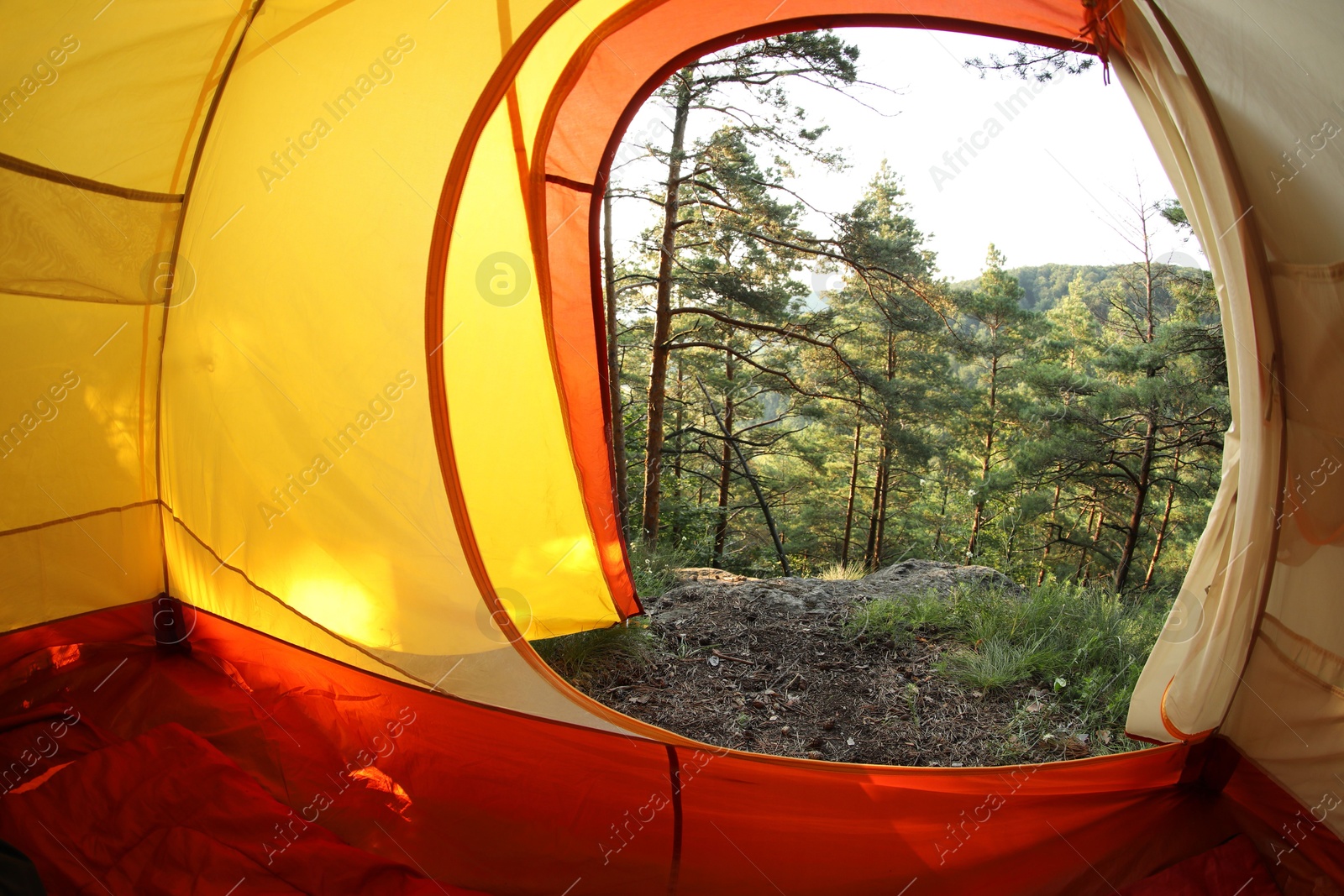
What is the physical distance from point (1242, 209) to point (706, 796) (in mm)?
1779

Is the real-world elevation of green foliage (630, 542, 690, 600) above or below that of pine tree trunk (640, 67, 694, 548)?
below

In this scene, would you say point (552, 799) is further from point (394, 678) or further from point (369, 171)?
point (369, 171)

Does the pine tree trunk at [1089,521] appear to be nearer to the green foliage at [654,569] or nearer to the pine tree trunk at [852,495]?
the pine tree trunk at [852,495]

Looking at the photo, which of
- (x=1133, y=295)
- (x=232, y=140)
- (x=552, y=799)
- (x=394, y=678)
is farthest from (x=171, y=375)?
(x=1133, y=295)

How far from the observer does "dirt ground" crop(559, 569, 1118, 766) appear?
2420 mm

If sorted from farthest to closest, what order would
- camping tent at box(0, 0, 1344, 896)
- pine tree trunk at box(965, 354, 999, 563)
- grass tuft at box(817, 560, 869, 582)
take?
pine tree trunk at box(965, 354, 999, 563) → grass tuft at box(817, 560, 869, 582) → camping tent at box(0, 0, 1344, 896)

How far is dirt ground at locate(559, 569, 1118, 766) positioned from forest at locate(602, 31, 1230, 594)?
5.44 ft

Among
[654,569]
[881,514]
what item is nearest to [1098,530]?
[881,514]

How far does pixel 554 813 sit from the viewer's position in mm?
1757

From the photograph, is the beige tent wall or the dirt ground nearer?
the beige tent wall

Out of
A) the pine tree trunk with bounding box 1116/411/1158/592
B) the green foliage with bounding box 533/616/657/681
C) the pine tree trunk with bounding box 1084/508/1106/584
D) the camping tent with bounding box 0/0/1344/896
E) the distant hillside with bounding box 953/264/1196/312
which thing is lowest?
the pine tree trunk with bounding box 1084/508/1106/584

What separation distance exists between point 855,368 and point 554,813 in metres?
7.27

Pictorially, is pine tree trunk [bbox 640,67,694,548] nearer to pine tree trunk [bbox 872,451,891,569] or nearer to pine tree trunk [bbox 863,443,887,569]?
pine tree trunk [bbox 872,451,891,569]

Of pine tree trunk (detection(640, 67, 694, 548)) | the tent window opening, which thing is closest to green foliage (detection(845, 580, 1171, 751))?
the tent window opening
